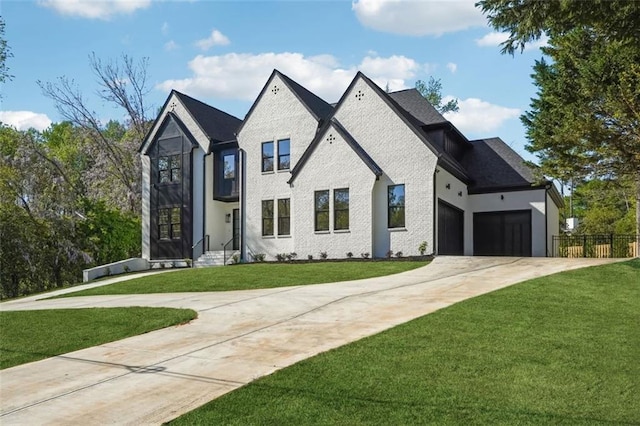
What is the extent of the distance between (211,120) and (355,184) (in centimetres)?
1074

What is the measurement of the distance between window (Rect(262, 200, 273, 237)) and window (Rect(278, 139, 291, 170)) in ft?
5.79

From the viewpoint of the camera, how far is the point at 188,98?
92.8ft

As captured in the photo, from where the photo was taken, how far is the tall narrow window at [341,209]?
2183 centimetres

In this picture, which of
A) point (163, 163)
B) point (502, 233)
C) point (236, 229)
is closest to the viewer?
point (502, 233)

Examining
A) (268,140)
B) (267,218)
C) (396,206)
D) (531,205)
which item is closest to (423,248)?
(396,206)

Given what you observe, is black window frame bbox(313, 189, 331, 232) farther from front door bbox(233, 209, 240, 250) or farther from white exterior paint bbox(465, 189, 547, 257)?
white exterior paint bbox(465, 189, 547, 257)

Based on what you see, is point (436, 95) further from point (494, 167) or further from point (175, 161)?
point (175, 161)

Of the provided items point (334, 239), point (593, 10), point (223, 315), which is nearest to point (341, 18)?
point (593, 10)

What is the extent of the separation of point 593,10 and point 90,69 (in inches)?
1401

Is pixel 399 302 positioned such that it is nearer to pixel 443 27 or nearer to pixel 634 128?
pixel 443 27

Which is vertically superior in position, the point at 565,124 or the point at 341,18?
the point at 341,18

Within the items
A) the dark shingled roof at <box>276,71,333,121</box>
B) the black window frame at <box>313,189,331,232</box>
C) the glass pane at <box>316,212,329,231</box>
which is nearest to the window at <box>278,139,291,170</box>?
the dark shingled roof at <box>276,71,333,121</box>

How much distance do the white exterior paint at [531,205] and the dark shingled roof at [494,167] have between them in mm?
444

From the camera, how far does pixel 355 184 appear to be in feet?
70.7
